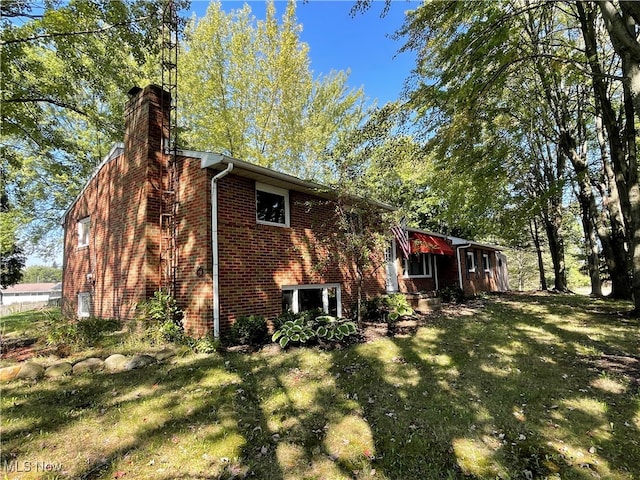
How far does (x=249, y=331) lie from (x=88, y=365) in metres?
3.20

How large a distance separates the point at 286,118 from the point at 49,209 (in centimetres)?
1795

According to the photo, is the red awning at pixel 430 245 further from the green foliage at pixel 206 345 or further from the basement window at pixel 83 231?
the basement window at pixel 83 231

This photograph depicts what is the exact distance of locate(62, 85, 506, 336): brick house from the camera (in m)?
8.25

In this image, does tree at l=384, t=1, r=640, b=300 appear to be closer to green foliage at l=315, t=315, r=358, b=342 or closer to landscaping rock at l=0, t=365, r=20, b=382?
green foliage at l=315, t=315, r=358, b=342

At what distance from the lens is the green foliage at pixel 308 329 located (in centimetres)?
804

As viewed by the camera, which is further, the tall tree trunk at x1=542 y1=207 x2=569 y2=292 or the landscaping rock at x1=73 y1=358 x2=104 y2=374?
the tall tree trunk at x1=542 y1=207 x2=569 y2=292

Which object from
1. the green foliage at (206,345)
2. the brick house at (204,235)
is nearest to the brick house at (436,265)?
the brick house at (204,235)

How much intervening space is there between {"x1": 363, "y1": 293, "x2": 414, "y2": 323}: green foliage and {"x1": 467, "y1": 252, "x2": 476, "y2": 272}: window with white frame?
11.7 m

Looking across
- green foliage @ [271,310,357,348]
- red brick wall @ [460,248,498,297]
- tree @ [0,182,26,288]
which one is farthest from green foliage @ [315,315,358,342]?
tree @ [0,182,26,288]

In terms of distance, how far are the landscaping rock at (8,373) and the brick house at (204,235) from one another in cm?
289

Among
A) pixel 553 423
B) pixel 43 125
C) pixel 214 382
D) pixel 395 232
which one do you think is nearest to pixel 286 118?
pixel 43 125

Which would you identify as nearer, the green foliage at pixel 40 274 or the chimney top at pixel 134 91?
the chimney top at pixel 134 91

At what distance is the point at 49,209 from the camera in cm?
2345

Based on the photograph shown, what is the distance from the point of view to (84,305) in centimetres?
1226
